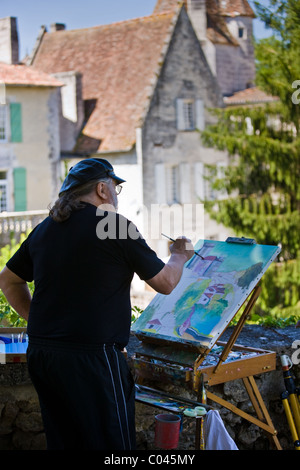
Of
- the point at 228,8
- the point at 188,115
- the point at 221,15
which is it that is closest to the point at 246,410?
the point at 188,115

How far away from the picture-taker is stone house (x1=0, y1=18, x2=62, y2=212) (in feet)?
66.3

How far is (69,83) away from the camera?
72.2 feet

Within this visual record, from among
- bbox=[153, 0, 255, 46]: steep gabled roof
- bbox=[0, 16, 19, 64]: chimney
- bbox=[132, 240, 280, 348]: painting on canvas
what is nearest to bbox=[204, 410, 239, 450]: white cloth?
bbox=[132, 240, 280, 348]: painting on canvas

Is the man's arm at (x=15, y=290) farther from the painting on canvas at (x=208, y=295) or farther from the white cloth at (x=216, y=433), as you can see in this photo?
the white cloth at (x=216, y=433)

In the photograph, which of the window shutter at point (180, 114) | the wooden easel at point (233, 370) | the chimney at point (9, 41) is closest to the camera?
the wooden easel at point (233, 370)

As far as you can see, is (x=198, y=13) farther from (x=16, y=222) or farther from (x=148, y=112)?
(x=16, y=222)

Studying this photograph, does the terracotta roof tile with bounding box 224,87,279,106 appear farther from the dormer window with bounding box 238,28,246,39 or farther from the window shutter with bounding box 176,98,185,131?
the dormer window with bounding box 238,28,246,39

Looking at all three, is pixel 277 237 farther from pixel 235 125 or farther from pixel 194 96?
pixel 194 96

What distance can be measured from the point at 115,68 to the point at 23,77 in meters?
3.64

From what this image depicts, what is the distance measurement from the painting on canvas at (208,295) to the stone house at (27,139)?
1691 centimetres

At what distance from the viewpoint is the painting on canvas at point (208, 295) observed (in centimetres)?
346

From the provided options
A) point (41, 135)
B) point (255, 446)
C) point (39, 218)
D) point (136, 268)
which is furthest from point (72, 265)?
point (41, 135)

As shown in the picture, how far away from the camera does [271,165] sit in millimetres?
16656

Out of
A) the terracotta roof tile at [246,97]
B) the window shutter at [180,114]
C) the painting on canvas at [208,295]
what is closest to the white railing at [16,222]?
the window shutter at [180,114]
